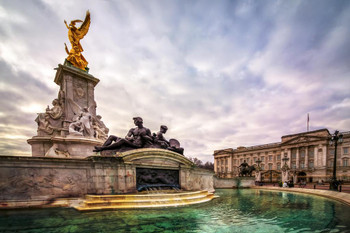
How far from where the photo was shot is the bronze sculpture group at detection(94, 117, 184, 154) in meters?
10.9

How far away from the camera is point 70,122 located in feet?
52.5

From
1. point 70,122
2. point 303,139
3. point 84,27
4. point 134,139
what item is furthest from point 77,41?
point 303,139

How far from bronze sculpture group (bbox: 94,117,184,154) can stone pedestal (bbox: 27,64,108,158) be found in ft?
16.4

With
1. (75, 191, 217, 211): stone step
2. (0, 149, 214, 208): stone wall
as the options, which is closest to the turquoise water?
(75, 191, 217, 211): stone step

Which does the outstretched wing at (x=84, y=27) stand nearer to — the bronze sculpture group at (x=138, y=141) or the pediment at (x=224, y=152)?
the bronze sculpture group at (x=138, y=141)

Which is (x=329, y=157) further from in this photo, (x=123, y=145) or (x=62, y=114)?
(x=62, y=114)

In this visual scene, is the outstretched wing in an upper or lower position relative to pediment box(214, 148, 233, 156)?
upper

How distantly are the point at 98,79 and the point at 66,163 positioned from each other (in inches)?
523

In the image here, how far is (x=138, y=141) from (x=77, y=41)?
15437mm

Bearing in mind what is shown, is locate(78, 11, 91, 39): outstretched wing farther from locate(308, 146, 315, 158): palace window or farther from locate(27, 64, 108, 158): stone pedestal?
locate(308, 146, 315, 158): palace window

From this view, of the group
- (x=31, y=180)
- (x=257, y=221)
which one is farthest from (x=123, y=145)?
(x=257, y=221)

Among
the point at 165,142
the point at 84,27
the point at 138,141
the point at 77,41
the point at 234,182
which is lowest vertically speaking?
the point at 234,182

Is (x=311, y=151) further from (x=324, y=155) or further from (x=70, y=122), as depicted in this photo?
(x=70, y=122)

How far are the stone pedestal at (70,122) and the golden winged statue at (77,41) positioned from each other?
1419mm
